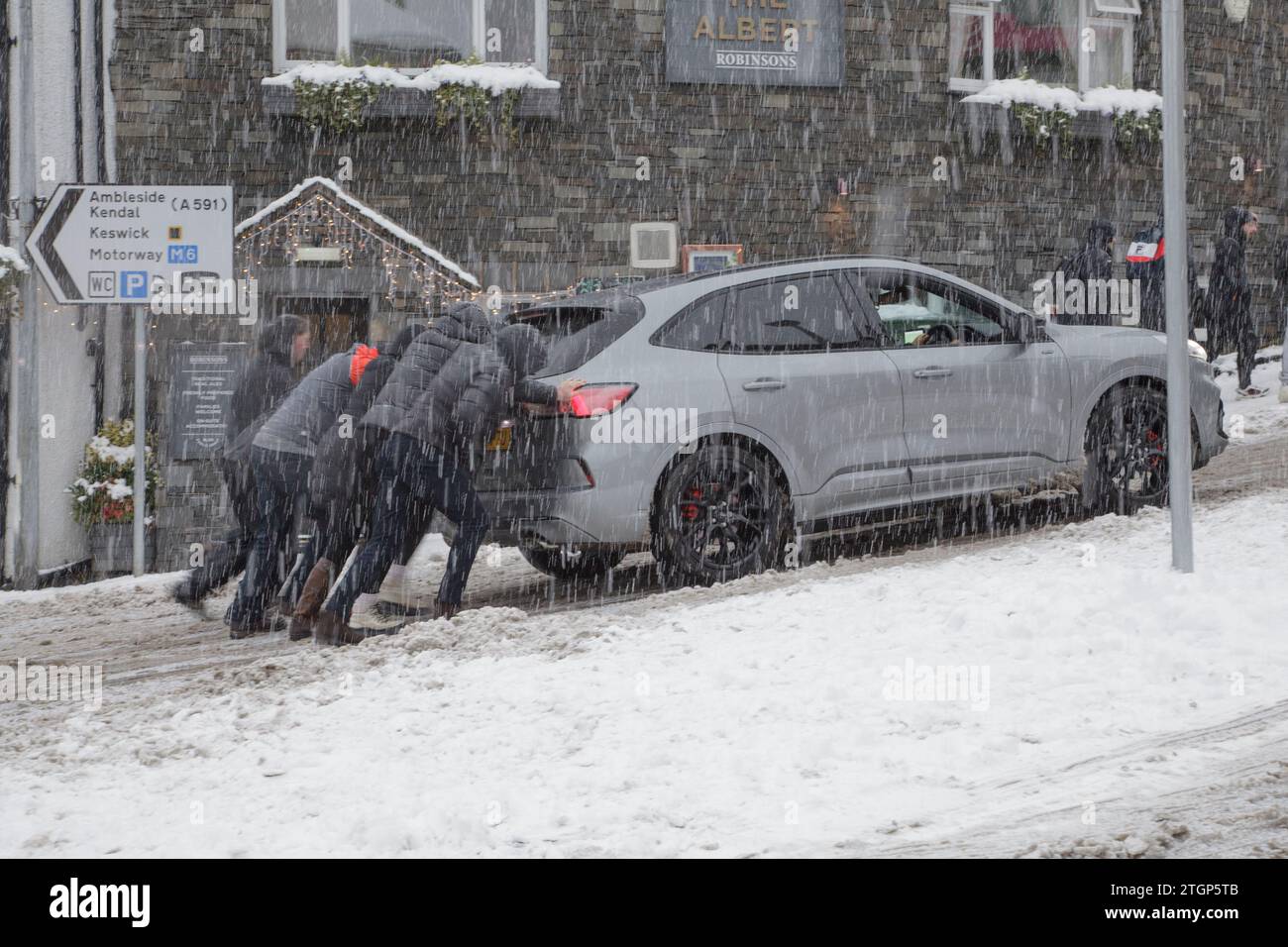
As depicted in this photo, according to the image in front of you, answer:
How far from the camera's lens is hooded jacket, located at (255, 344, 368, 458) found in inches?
287

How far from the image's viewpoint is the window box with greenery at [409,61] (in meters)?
12.8

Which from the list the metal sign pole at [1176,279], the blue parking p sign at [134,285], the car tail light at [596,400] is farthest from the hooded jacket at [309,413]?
the metal sign pole at [1176,279]

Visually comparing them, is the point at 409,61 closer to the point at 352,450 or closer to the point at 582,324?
the point at 582,324

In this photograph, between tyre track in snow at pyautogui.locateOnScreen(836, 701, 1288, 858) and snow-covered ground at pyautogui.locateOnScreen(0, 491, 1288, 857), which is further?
snow-covered ground at pyautogui.locateOnScreen(0, 491, 1288, 857)

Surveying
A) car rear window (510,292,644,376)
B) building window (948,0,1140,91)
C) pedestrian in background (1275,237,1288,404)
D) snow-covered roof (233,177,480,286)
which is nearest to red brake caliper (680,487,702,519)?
car rear window (510,292,644,376)

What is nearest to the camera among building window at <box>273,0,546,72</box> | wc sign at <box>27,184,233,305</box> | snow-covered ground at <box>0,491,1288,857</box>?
snow-covered ground at <box>0,491,1288,857</box>

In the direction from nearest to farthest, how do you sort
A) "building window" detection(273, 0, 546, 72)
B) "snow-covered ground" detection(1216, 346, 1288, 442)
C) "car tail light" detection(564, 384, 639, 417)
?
"car tail light" detection(564, 384, 639, 417) → "snow-covered ground" detection(1216, 346, 1288, 442) → "building window" detection(273, 0, 546, 72)

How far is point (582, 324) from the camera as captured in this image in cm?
707

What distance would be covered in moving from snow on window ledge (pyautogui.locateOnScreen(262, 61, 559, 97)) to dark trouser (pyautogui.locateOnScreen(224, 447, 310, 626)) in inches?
253

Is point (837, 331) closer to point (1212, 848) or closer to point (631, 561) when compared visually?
point (631, 561)

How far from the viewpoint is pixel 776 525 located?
719 centimetres

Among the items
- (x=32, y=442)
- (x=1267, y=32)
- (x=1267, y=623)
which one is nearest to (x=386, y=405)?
(x=1267, y=623)

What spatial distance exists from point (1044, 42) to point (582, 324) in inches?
393

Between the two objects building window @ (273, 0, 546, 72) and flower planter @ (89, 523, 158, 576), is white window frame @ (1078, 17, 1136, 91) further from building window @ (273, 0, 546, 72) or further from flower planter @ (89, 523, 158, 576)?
flower planter @ (89, 523, 158, 576)
